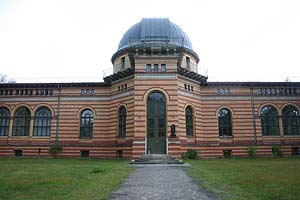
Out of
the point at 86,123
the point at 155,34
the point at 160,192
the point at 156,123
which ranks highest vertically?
the point at 155,34

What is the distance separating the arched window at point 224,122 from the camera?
34750 mm

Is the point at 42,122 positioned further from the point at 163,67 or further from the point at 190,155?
the point at 190,155

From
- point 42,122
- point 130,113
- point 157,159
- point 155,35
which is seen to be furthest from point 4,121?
point 155,35

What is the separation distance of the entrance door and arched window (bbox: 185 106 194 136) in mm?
4161

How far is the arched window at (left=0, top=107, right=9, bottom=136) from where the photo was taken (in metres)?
35.2

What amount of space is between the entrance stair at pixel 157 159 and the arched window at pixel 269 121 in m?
14.7

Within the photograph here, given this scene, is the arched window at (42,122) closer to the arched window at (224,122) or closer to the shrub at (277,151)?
the arched window at (224,122)

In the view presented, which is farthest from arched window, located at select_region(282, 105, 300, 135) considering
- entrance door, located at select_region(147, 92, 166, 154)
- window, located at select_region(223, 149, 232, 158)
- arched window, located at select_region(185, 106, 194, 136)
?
entrance door, located at select_region(147, 92, 166, 154)

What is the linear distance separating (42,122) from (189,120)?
60.1ft

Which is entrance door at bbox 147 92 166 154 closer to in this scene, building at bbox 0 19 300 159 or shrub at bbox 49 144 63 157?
building at bbox 0 19 300 159

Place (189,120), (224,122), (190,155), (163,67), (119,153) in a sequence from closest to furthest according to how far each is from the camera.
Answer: (190,155)
(163,67)
(119,153)
(189,120)
(224,122)

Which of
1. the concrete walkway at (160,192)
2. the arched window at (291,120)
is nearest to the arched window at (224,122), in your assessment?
the arched window at (291,120)

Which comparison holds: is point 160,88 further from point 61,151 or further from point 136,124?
point 61,151

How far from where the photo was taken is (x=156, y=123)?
1164 inches
